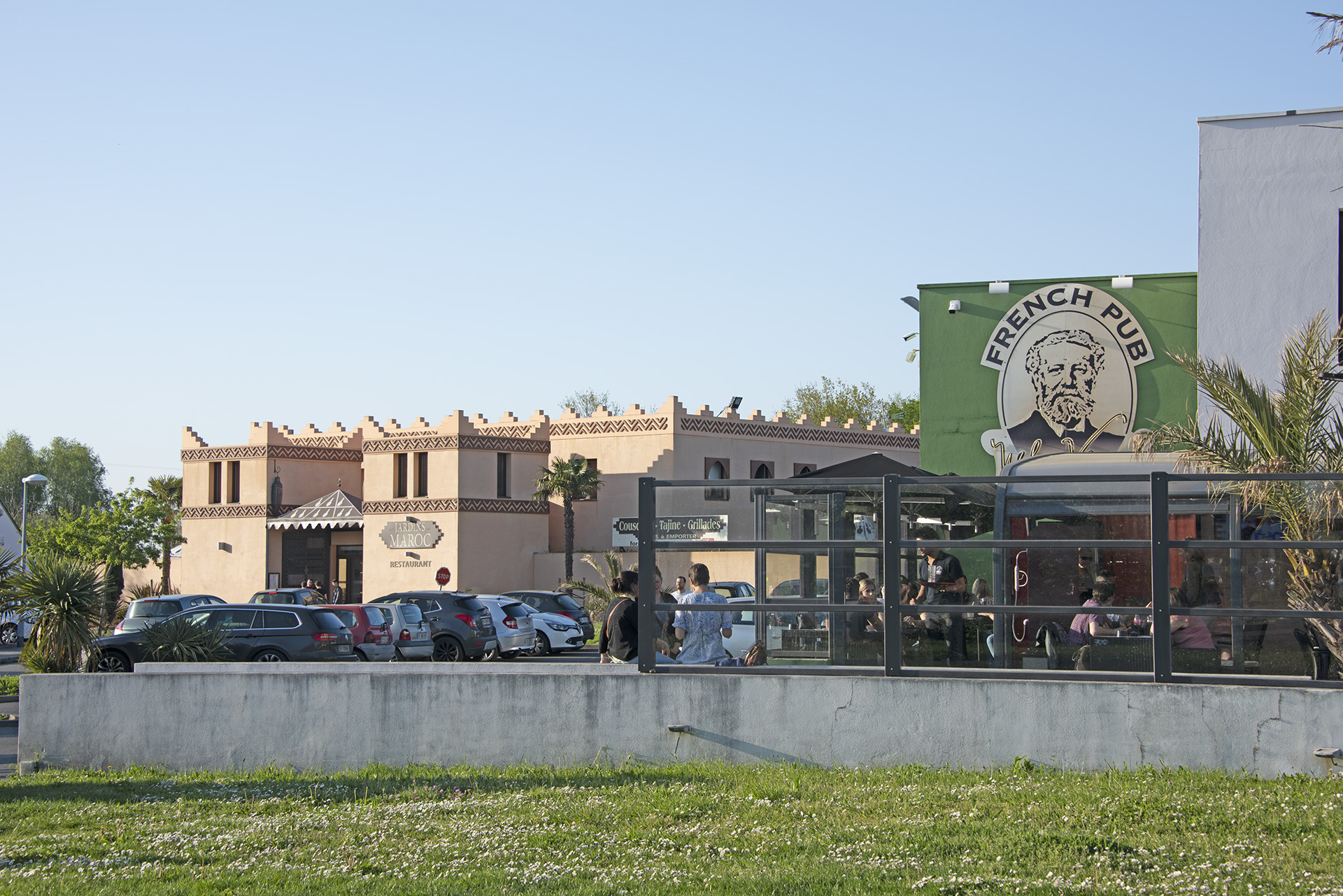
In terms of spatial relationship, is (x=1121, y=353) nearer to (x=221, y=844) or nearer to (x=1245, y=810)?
(x=1245, y=810)

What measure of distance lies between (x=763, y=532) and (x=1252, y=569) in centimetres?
368

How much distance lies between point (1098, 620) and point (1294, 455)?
2942 millimetres

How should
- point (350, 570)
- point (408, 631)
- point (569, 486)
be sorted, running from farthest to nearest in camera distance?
point (350, 570) → point (569, 486) → point (408, 631)

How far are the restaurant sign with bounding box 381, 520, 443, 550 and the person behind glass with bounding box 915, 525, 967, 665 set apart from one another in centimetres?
3854

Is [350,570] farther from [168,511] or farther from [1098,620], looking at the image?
[1098,620]

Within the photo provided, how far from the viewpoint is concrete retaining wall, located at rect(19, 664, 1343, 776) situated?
911cm

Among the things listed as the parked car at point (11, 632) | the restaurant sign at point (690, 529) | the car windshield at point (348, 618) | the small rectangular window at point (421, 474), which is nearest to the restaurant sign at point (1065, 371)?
the car windshield at point (348, 618)

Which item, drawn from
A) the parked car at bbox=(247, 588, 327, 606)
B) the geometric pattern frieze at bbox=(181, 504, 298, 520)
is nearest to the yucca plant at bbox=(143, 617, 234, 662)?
the parked car at bbox=(247, 588, 327, 606)

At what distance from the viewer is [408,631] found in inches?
964

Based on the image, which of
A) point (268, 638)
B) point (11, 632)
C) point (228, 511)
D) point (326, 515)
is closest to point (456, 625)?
point (268, 638)

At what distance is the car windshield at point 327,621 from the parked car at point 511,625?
5.16m

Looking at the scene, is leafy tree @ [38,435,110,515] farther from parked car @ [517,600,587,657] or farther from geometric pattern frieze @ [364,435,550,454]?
parked car @ [517,600,587,657]

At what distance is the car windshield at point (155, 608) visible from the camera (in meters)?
25.3

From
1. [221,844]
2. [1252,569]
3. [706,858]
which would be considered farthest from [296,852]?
[1252,569]
